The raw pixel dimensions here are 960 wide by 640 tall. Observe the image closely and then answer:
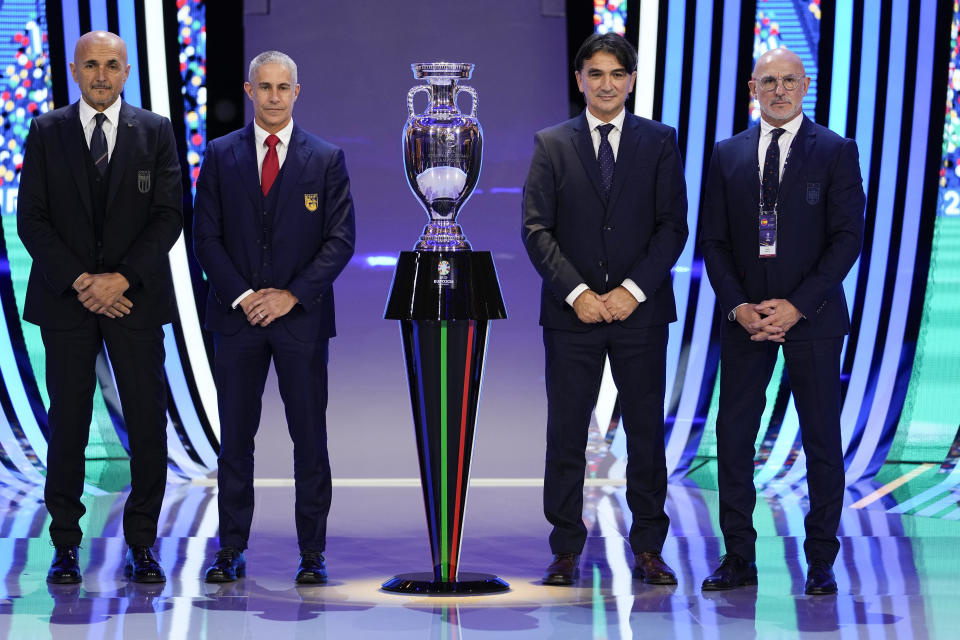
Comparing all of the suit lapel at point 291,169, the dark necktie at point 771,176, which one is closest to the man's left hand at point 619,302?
the dark necktie at point 771,176

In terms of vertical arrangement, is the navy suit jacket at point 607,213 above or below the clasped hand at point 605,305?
above

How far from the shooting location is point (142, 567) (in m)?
3.95

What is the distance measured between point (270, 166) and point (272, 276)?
1.09 feet

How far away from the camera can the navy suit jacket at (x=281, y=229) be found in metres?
3.99

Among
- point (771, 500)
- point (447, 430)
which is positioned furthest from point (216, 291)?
point (771, 500)

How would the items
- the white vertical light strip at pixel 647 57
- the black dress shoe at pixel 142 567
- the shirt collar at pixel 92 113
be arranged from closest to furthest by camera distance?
1. the black dress shoe at pixel 142 567
2. the shirt collar at pixel 92 113
3. the white vertical light strip at pixel 647 57

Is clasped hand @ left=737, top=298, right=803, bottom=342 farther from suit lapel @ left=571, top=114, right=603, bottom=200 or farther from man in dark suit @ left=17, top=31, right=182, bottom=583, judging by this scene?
man in dark suit @ left=17, top=31, right=182, bottom=583

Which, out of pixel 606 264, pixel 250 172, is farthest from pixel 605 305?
pixel 250 172

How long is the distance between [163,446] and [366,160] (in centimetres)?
335

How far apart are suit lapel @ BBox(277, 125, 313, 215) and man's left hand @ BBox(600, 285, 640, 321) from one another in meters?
0.97

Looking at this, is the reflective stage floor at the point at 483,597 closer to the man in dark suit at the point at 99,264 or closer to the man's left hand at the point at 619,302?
the man in dark suit at the point at 99,264

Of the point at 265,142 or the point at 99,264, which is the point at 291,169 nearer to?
the point at 265,142

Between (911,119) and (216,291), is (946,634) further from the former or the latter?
(911,119)

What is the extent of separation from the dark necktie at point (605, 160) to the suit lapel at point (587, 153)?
0.01m
